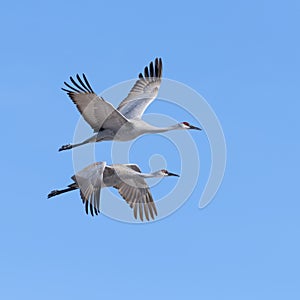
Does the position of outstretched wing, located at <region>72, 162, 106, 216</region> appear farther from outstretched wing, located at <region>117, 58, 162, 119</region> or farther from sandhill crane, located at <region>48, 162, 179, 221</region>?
outstretched wing, located at <region>117, 58, 162, 119</region>

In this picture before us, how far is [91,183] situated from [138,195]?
393 centimetres

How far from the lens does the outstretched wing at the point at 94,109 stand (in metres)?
25.8

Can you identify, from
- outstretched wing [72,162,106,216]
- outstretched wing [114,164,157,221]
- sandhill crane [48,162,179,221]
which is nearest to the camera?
outstretched wing [72,162,106,216]

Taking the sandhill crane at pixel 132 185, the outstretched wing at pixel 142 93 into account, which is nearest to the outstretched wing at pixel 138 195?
the sandhill crane at pixel 132 185

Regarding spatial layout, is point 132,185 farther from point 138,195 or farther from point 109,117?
point 109,117

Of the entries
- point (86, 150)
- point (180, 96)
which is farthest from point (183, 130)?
point (86, 150)

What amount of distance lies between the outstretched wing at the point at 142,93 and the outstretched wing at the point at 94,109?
5.63 ft

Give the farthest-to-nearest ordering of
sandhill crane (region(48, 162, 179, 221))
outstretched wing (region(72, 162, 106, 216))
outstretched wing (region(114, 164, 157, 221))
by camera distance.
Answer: outstretched wing (region(114, 164, 157, 221))
sandhill crane (region(48, 162, 179, 221))
outstretched wing (region(72, 162, 106, 216))

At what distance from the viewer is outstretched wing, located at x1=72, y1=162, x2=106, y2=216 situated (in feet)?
81.0

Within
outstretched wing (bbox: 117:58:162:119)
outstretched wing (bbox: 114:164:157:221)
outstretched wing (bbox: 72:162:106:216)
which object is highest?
outstretched wing (bbox: 117:58:162:119)

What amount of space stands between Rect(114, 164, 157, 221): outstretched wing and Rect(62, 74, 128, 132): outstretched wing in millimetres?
2618

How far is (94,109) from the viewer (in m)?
26.4

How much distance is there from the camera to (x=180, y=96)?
28234 mm

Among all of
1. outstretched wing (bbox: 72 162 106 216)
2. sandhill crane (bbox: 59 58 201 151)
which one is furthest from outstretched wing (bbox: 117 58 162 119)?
outstretched wing (bbox: 72 162 106 216)
